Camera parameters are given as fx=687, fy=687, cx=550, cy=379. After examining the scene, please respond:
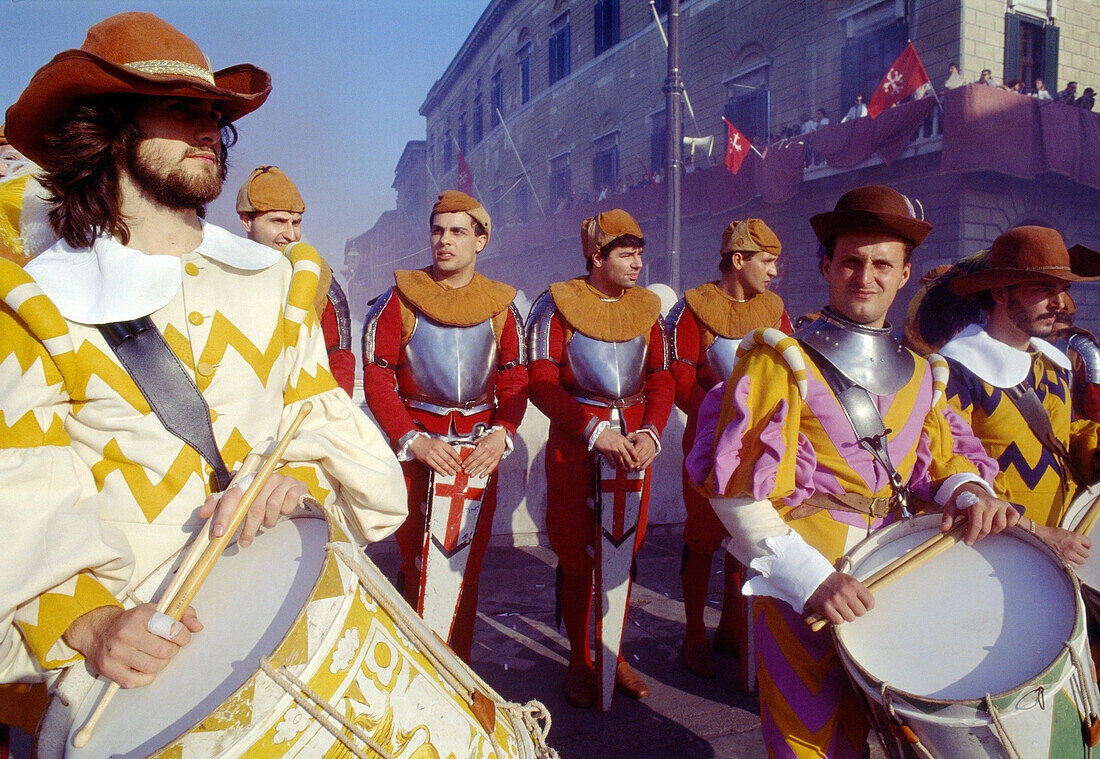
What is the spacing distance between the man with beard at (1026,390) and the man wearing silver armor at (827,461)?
0.85 meters

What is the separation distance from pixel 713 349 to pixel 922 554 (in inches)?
90.6

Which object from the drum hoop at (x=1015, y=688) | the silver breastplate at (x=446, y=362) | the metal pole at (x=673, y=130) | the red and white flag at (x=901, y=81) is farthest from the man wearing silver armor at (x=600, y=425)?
the red and white flag at (x=901, y=81)

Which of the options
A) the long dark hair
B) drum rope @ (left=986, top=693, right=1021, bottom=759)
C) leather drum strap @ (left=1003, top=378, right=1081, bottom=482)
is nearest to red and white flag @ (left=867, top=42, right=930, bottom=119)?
leather drum strap @ (left=1003, top=378, right=1081, bottom=482)

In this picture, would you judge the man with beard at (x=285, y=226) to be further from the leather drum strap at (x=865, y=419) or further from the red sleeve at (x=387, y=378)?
the leather drum strap at (x=865, y=419)

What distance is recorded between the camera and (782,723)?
1.98 m

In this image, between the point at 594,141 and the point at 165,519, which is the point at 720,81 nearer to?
the point at 594,141

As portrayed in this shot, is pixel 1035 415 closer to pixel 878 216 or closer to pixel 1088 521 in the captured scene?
pixel 1088 521

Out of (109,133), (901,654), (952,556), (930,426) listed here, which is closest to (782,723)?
(901,654)

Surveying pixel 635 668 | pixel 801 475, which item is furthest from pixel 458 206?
pixel 635 668

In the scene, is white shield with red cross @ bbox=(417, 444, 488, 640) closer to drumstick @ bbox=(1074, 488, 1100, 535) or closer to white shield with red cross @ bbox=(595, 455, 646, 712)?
white shield with red cross @ bbox=(595, 455, 646, 712)

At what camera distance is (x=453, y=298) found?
11.3 ft

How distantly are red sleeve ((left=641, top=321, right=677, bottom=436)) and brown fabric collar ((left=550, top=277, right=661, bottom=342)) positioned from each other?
0.09m

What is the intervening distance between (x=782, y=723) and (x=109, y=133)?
2287mm

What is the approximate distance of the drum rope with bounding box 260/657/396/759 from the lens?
102 centimetres
